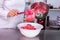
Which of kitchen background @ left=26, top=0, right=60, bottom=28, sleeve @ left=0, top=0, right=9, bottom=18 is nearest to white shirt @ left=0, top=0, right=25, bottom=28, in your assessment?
sleeve @ left=0, top=0, right=9, bottom=18

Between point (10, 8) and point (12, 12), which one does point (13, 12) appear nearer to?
point (12, 12)

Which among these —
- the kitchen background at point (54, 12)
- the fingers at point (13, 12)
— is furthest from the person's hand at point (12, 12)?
the kitchen background at point (54, 12)

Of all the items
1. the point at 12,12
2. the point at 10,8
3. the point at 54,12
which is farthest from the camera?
the point at 54,12

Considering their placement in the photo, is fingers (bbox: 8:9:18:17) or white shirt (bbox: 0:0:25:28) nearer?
fingers (bbox: 8:9:18:17)

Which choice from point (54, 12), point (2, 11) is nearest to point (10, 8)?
point (2, 11)

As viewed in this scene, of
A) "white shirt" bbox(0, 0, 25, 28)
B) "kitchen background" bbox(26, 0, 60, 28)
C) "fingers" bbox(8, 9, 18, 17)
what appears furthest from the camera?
"kitchen background" bbox(26, 0, 60, 28)

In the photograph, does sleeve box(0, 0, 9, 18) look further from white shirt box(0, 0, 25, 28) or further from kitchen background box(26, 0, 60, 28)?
kitchen background box(26, 0, 60, 28)

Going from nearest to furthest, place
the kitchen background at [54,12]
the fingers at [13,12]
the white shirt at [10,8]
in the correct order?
the fingers at [13,12] → the white shirt at [10,8] → the kitchen background at [54,12]

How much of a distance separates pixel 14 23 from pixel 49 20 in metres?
1.01

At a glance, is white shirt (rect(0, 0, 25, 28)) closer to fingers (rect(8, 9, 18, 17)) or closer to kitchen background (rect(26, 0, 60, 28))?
fingers (rect(8, 9, 18, 17))

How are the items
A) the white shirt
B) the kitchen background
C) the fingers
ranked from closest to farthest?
the fingers, the white shirt, the kitchen background

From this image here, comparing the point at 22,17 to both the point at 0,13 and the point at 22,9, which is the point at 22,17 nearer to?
the point at 22,9

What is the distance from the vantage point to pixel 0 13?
1225 millimetres

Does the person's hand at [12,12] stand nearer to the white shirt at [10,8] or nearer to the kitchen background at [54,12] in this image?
the white shirt at [10,8]
